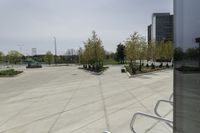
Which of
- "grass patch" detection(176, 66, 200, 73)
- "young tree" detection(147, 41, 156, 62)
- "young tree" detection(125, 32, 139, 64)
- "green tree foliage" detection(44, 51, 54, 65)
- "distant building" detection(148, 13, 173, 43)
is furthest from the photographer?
"green tree foliage" detection(44, 51, 54, 65)

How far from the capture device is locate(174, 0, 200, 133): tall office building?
7.94ft

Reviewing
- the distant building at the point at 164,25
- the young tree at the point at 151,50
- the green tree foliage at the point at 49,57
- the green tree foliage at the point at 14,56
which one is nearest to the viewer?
the distant building at the point at 164,25

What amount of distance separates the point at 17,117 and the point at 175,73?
7.29m

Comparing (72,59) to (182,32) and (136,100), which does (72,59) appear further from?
(182,32)

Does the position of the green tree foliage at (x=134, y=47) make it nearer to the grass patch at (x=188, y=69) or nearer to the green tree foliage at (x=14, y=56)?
the grass patch at (x=188, y=69)

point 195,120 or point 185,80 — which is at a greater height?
point 185,80

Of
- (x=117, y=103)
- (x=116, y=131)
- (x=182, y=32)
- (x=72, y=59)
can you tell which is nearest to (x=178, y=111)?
(x=182, y=32)

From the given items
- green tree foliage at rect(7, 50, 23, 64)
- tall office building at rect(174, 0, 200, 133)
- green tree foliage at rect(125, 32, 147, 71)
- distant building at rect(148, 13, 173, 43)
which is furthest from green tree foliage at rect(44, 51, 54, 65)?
tall office building at rect(174, 0, 200, 133)

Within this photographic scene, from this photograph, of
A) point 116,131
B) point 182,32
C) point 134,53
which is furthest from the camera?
point 134,53

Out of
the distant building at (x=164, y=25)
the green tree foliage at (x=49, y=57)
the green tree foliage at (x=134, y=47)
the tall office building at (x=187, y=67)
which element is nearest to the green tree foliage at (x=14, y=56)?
the green tree foliage at (x=49, y=57)

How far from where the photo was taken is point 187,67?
8.24 feet

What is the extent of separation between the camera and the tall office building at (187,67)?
2.42m

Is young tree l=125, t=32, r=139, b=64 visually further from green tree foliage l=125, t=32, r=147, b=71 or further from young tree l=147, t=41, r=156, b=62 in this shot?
young tree l=147, t=41, r=156, b=62

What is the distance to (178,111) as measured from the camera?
2660mm
